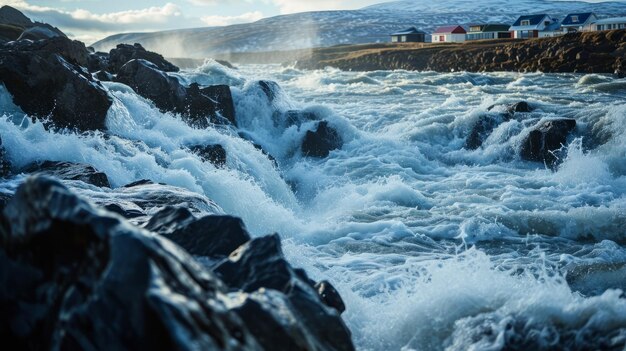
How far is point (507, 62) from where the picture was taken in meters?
55.6

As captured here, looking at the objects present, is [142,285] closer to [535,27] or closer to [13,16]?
[13,16]

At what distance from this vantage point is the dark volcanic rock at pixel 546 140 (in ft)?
62.4

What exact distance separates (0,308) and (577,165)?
16.3 m

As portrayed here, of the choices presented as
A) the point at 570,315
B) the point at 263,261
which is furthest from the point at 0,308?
the point at 570,315

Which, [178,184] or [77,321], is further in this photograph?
[178,184]

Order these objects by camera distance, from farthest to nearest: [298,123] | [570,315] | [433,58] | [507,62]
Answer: [433,58] → [507,62] → [298,123] → [570,315]

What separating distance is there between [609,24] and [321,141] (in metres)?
82.6

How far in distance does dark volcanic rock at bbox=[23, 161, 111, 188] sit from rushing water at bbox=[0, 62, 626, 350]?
0.57 m

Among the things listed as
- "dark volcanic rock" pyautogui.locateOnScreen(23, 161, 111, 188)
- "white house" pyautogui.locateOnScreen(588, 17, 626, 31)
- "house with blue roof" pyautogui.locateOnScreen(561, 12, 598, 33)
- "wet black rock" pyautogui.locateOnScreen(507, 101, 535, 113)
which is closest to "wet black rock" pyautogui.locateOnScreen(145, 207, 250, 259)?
"dark volcanic rock" pyautogui.locateOnScreen(23, 161, 111, 188)

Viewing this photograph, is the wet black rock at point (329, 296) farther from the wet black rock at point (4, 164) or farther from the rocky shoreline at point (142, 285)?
the wet black rock at point (4, 164)

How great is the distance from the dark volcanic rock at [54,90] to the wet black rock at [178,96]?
3634mm

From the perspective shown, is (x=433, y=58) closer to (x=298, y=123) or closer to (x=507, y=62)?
(x=507, y=62)

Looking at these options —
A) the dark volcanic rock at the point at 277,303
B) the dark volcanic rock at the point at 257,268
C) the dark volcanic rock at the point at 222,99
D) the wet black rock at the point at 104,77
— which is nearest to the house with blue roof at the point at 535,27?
the dark volcanic rock at the point at 222,99

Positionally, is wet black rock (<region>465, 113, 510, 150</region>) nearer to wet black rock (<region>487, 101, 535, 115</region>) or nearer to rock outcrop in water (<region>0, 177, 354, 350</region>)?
wet black rock (<region>487, 101, 535, 115</region>)
